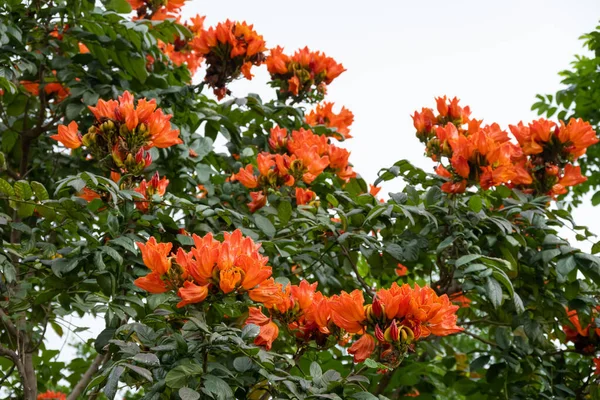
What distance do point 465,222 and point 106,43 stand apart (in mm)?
1598

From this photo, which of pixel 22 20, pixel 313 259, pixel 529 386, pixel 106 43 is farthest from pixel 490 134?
pixel 22 20

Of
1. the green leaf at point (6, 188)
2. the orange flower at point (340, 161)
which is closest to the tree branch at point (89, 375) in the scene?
the green leaf at point (6, 188)

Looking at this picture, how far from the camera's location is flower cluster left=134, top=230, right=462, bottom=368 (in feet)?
5.25

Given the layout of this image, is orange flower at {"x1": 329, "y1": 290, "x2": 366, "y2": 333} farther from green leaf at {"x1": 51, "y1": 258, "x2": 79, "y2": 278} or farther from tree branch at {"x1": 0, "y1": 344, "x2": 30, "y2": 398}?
tree branch at {"x1": 0, "y1": 344, "x2": 30, "y2": 398}

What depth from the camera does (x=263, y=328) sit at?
5.85 ft

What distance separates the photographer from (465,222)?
2574mm

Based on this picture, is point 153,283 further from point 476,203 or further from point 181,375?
point 476,203

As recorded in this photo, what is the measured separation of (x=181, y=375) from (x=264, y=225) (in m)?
1.02

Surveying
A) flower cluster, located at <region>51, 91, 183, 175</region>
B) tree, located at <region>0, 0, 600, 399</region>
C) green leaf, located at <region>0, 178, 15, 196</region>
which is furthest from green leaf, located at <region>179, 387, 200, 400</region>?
green leaf, located at <region>0, 178, 15, 196</region>

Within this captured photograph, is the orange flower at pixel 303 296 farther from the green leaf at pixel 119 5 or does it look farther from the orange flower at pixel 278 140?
the green leaf at pixel 119 5

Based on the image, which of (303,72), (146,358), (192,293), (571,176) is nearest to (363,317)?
(192,293)

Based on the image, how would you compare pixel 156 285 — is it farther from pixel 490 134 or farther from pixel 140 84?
pixel 140 84

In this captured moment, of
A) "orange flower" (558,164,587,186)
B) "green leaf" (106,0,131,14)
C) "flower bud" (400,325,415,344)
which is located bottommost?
"flower bud" (400,325,415,344)

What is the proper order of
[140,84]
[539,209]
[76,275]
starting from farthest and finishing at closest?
[140,84], [539,209], [76,275]
